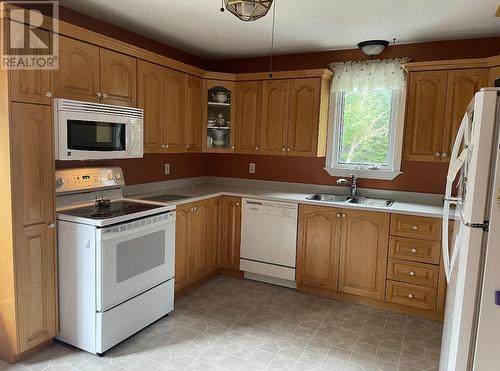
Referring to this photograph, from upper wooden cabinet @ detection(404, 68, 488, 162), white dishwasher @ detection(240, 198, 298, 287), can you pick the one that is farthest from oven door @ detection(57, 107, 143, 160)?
upper wooden cabinet @ detection(404, 68, 488, 162)

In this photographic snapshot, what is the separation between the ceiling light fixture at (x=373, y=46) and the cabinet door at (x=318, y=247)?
1.54 meters

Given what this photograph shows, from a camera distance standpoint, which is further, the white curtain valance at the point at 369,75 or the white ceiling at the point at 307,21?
the white curtain valance at the point at 369,75

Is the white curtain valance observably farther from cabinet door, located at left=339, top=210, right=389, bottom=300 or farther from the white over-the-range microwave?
the white over-the-range microwave

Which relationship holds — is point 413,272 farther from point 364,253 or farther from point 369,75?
point 369,75

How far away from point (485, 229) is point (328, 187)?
246 cm

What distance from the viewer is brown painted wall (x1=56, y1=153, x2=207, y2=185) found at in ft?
10.4

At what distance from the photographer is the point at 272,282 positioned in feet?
12.1

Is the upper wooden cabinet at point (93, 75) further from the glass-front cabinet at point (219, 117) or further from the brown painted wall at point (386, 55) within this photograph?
the brown painted wall at point (386, 55)

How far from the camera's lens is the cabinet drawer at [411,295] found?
3010mm

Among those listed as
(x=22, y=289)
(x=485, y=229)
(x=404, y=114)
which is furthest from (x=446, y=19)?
(x=22, y=289)

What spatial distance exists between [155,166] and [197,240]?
34.9 inches

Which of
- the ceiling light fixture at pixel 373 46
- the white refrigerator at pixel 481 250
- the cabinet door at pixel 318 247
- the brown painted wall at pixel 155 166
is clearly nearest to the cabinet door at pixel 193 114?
the brown painted wall at pixel 155 166

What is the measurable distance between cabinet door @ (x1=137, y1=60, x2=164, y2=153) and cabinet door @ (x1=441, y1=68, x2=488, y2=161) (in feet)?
8.28

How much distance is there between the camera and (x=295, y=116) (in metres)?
3.75
